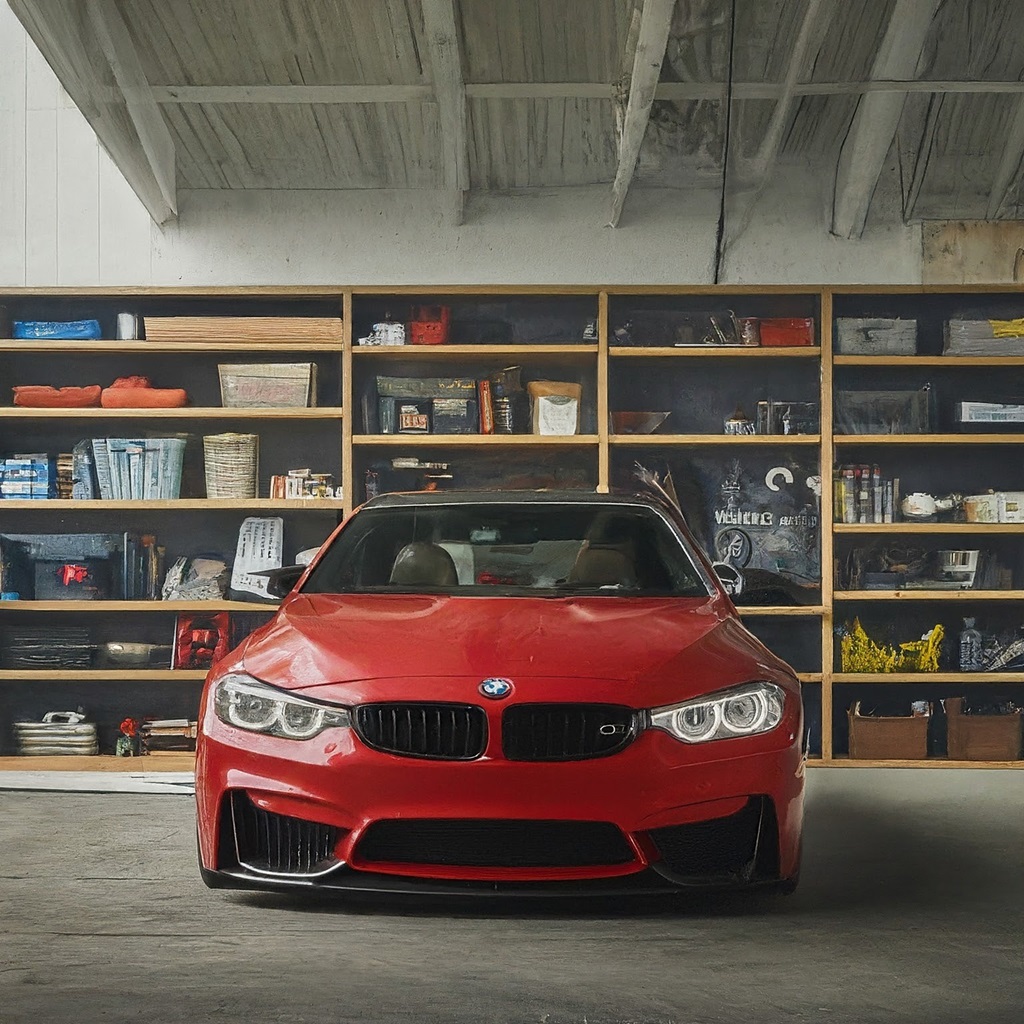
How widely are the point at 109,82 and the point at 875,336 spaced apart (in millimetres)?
4209

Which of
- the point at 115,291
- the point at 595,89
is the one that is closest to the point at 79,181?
the point at 115,291

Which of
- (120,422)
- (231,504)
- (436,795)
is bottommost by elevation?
(436,795)

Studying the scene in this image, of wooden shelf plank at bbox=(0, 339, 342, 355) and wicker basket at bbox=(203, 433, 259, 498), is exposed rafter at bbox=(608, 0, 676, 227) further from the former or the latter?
wicker basket at bbox=(203, 433, 259, 498)

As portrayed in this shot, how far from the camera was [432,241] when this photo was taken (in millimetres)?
7195

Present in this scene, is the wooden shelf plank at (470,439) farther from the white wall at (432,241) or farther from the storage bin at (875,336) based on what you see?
the storage bin at (875,336)

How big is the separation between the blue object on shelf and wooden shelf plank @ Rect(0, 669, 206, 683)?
184 centimetres

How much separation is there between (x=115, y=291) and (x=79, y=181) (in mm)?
680

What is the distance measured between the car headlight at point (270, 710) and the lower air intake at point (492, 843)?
0.28 metres

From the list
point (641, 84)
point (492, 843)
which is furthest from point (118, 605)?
point (492, 843)

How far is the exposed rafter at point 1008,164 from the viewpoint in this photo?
6.78 meters

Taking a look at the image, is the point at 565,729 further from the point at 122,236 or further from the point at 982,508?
the point at 122,236

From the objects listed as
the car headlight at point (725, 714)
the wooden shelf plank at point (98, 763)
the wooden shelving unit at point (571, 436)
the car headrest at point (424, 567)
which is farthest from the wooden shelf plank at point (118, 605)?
the car headlight at point (725, 714)

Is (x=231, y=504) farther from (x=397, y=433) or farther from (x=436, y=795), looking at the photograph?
(x=436, y=795)

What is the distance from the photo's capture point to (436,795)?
290 cm
